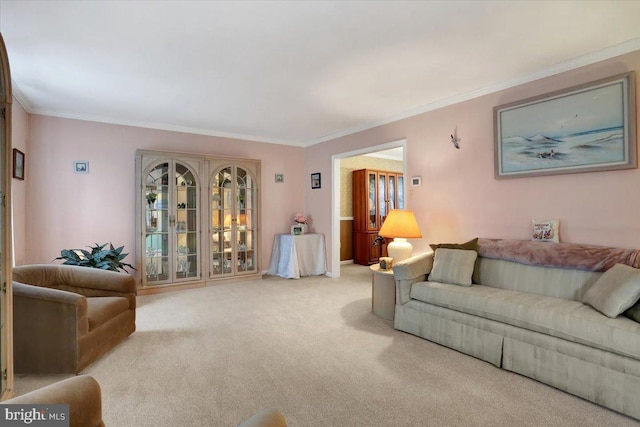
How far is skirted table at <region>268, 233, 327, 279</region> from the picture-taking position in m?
5.47

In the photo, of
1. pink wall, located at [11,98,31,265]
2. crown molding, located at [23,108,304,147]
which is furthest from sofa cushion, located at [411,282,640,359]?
pink wall, located at [11,98,31,265]

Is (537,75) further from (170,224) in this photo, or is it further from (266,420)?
(170,224)

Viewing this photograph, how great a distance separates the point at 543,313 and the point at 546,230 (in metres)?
1.03

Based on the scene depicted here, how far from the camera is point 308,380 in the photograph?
2.25 metres

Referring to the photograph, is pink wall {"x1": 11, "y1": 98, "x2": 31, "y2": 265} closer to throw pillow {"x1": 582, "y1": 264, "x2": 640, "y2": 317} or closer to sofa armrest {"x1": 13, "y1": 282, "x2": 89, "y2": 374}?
sofa armrest {"x1": 13, "y1": 282, "x2": 89, "y2": 374}

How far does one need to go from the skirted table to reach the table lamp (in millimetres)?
2109

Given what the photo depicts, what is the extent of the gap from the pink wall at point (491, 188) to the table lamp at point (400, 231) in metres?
0.40

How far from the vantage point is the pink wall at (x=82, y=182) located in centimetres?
407

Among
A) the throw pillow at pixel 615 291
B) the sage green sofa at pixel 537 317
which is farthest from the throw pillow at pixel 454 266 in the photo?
the throw pillow at pixel 615 291

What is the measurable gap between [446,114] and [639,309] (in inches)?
101

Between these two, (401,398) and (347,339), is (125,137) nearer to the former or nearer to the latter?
(347,339)

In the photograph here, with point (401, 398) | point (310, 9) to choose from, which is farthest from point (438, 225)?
point (310, 9)

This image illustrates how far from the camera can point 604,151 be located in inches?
105

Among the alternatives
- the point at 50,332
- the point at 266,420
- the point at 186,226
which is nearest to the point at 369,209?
the point at 186,226
